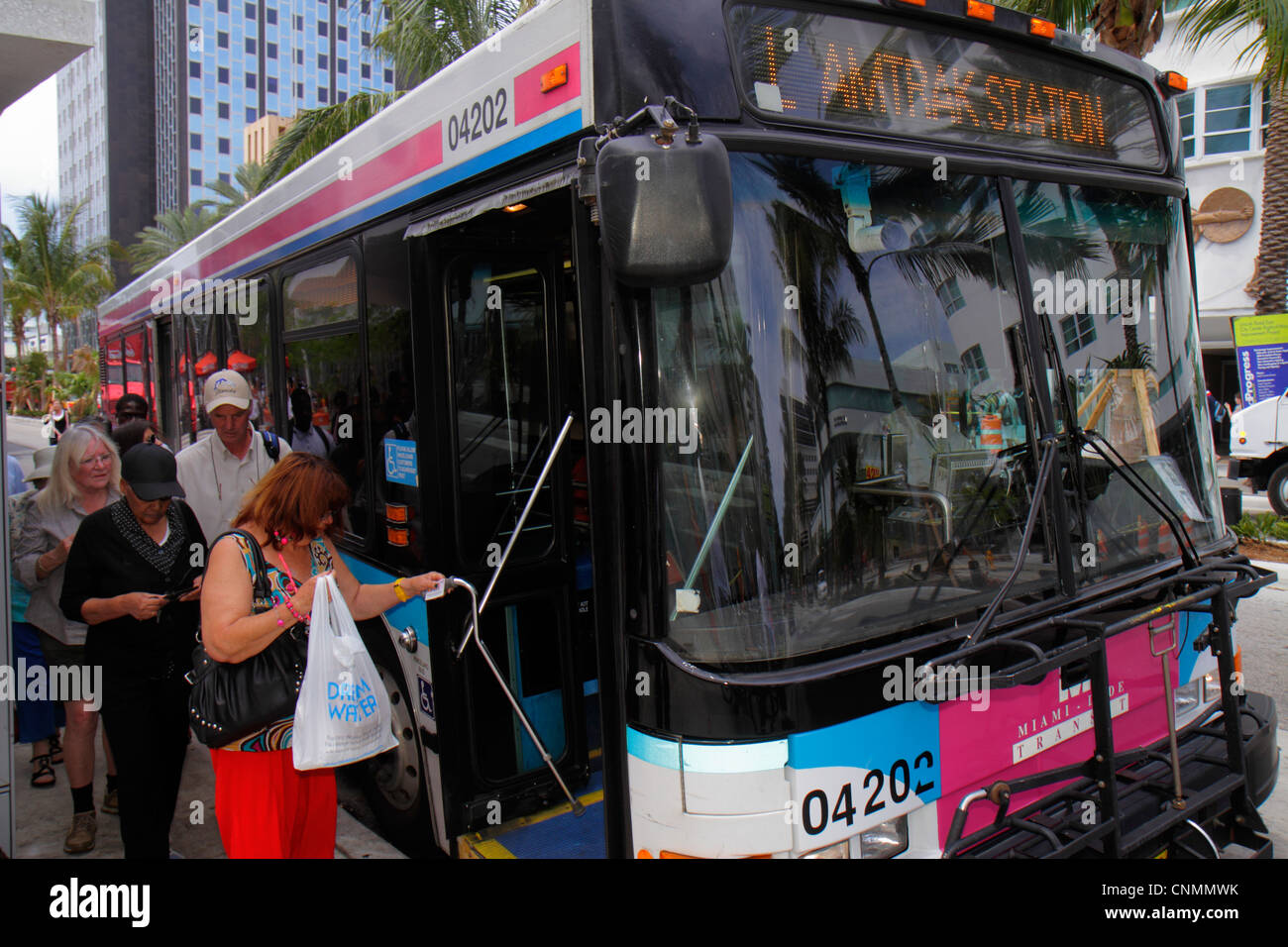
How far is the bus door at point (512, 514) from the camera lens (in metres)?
3.48

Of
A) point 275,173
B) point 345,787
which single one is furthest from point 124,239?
point 345,787

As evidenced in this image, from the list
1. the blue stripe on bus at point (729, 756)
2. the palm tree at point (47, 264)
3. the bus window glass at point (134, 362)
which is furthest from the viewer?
the palm tree at point (47, 264)

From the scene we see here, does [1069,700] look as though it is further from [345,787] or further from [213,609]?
[345,787]

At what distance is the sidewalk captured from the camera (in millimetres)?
4066

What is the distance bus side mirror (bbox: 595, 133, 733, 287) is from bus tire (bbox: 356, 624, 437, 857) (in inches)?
85.7

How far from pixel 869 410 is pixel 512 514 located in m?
1.64

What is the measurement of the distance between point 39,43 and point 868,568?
3085 mm

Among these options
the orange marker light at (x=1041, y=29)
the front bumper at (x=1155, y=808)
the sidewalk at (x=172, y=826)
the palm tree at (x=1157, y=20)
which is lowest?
the sidewalk at (x=172, y=826)

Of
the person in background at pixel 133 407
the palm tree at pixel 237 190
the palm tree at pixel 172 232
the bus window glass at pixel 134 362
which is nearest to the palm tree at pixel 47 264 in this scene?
the palm tree at pixel 172 232
